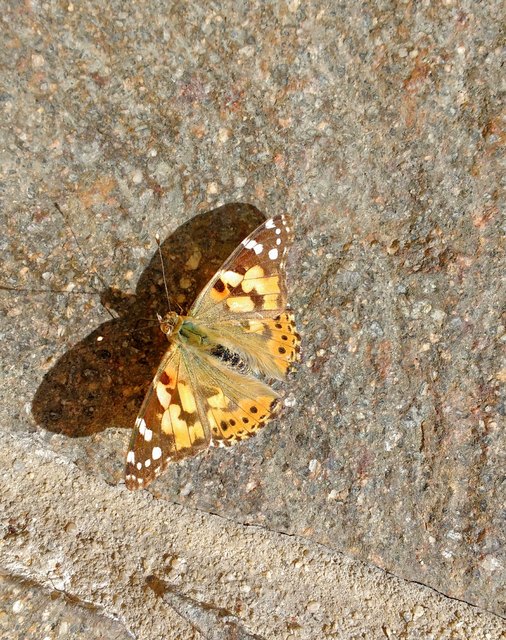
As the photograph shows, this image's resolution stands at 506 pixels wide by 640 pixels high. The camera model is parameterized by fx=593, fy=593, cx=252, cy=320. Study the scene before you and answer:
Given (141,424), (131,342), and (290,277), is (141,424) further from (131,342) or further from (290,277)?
(290,277)

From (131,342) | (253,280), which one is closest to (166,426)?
(131,342)

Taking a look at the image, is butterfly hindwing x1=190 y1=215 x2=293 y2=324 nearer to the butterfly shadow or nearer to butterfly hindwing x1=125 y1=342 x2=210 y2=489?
the butterfly shadow

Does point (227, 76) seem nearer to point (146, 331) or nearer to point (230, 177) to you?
point (230, 177)

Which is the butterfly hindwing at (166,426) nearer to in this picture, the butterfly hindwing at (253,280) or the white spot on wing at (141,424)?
the white spot on wing at (141,424)

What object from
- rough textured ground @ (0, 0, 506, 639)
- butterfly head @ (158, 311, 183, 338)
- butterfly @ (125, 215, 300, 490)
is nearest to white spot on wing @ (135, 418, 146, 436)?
butterfly @ (125, 215, 300, 490)

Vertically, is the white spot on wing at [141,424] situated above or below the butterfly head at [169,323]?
below

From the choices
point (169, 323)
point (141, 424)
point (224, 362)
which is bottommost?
point (224, 362)

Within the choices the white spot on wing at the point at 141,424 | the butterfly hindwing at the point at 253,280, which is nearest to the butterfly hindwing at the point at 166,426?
the white spot on wing at the point at 141,424

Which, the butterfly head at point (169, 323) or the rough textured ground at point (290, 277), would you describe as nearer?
the rough textured ground at point (290, 277)
